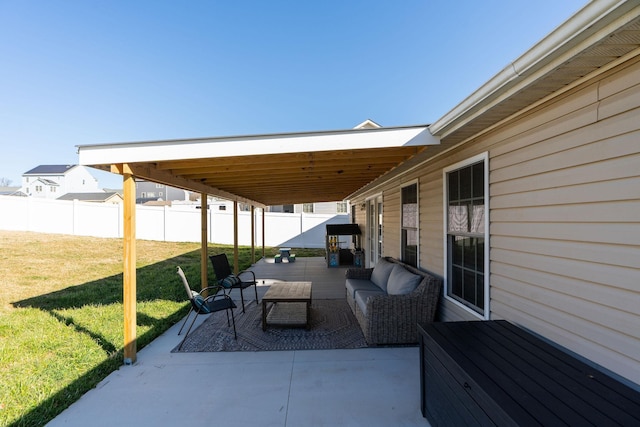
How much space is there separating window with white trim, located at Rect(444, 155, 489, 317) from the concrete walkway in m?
0.90

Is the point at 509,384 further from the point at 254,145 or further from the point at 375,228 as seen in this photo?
the point at 375,228

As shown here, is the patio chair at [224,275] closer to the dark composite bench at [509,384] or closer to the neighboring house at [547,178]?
the neighboring house at [547,178]

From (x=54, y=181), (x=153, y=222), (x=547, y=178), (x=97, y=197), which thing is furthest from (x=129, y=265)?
(x=54, y=181)

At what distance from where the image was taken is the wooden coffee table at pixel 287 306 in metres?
4.04

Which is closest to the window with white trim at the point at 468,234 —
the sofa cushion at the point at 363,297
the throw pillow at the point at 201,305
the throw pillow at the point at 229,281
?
the sofa cushion at the point at 363,297

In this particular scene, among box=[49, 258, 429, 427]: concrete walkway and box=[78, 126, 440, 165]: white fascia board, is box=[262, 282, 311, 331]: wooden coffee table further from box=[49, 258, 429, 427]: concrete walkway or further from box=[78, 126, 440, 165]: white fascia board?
box=[78, 126, 440, 165]: white fascia board

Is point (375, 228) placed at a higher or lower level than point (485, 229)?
lower

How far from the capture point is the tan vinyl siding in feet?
4.95

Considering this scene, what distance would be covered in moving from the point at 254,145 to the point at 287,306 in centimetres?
302

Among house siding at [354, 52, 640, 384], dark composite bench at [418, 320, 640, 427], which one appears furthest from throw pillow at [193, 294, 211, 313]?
house siding at [354, 52, 640, 384]

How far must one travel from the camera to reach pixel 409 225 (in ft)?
16.5

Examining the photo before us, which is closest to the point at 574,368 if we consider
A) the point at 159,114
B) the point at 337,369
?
the point at 337,369

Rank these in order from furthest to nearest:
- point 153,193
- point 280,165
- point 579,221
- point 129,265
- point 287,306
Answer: point 153,193 → point 287,306 → point 280,165 → point 129,265 → point 579,221

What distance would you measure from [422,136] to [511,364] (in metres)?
1.98
